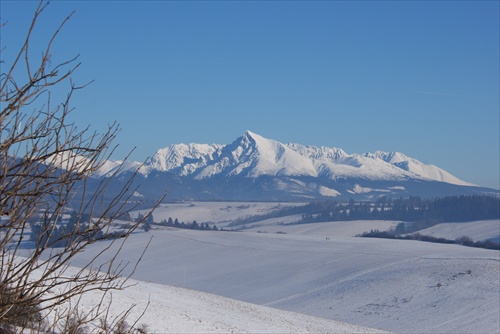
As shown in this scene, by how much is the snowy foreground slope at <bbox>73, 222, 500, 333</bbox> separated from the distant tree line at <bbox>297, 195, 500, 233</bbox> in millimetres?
72674

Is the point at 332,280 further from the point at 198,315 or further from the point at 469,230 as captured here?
the point at 469,230

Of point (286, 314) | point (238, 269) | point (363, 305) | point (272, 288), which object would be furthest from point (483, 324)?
point (238, 269)

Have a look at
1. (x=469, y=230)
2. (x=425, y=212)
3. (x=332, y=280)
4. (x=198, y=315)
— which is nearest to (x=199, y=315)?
(x=198, y=315)

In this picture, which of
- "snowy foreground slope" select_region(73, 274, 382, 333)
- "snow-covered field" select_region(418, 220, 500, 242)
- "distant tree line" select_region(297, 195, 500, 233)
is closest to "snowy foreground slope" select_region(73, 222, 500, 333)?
"snowy foreground slope" select_region(73, 274, 382, 333)

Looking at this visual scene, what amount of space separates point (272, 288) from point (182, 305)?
30.0 metres

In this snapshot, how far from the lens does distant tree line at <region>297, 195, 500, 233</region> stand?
6201 inches

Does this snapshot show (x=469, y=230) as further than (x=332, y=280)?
Yes

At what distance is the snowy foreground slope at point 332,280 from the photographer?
37344mm

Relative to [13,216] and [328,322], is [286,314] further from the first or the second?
Result: [13,216]

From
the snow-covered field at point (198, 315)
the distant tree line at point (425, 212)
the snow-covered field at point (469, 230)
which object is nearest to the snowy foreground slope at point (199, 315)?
the snow-covered field at point (198, 315)

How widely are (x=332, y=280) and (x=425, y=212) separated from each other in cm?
12421

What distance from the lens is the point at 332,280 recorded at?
57219mm

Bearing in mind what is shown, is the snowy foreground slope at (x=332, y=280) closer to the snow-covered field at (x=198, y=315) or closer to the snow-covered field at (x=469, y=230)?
the snow-covered field at (x=198, y=315)

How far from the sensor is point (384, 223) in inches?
6393
